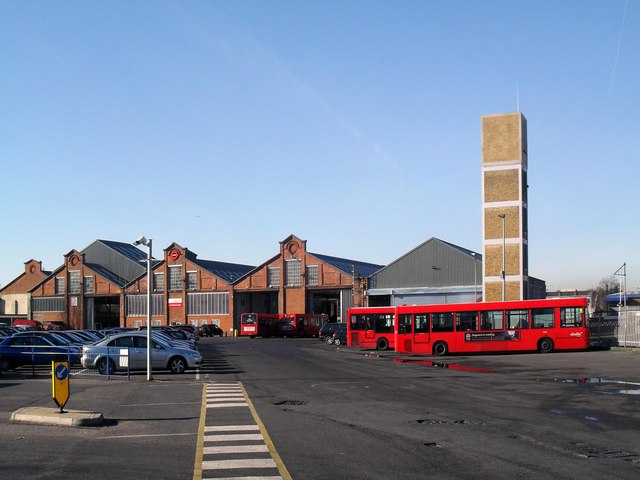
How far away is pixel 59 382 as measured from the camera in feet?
50.2

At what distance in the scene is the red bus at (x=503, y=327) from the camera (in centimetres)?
4062

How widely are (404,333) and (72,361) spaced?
66.3ft

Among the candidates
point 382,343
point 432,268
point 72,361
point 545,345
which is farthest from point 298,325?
point 72,361

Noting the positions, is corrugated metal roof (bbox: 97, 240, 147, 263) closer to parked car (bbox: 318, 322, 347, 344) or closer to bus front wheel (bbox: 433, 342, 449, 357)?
parked car (bbox: 318, 322, 347, 344)

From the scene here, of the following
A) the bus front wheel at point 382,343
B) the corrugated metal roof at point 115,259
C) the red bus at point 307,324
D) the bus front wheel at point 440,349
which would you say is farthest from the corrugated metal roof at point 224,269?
the bus front wheel at point 440,349

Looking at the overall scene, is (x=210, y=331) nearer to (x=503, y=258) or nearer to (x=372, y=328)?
(x=372, y=328)

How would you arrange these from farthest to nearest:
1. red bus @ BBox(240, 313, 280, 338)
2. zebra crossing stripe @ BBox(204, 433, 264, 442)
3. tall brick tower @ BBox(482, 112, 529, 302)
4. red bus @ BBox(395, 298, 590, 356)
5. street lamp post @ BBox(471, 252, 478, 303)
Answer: red bus @ BBox(240, 313, 280, 338) < street lamp post @ BBox(471, 252, 478, 303) < tall brick tower @ BBox(482, 112, 529, 302) < red bus @ BBox(395, 298, 590, 356) < zebra crossing stripe @ BBox(204, 433, 264, 442)

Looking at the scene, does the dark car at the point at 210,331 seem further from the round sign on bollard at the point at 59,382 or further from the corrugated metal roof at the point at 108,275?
the round sign on bollard at the point at 59,382

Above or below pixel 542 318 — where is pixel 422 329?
below

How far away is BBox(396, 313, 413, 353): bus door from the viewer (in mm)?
43156

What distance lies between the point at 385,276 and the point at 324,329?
22.0 metres

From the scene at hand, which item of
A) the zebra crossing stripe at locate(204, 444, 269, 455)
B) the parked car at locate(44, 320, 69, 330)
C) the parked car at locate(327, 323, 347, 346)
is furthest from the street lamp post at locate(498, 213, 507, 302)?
the parked car at locate(44, 320, 69, 330)

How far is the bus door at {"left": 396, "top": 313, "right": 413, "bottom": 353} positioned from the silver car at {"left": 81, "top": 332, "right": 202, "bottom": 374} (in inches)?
686

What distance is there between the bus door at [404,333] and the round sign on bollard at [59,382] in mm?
29923
